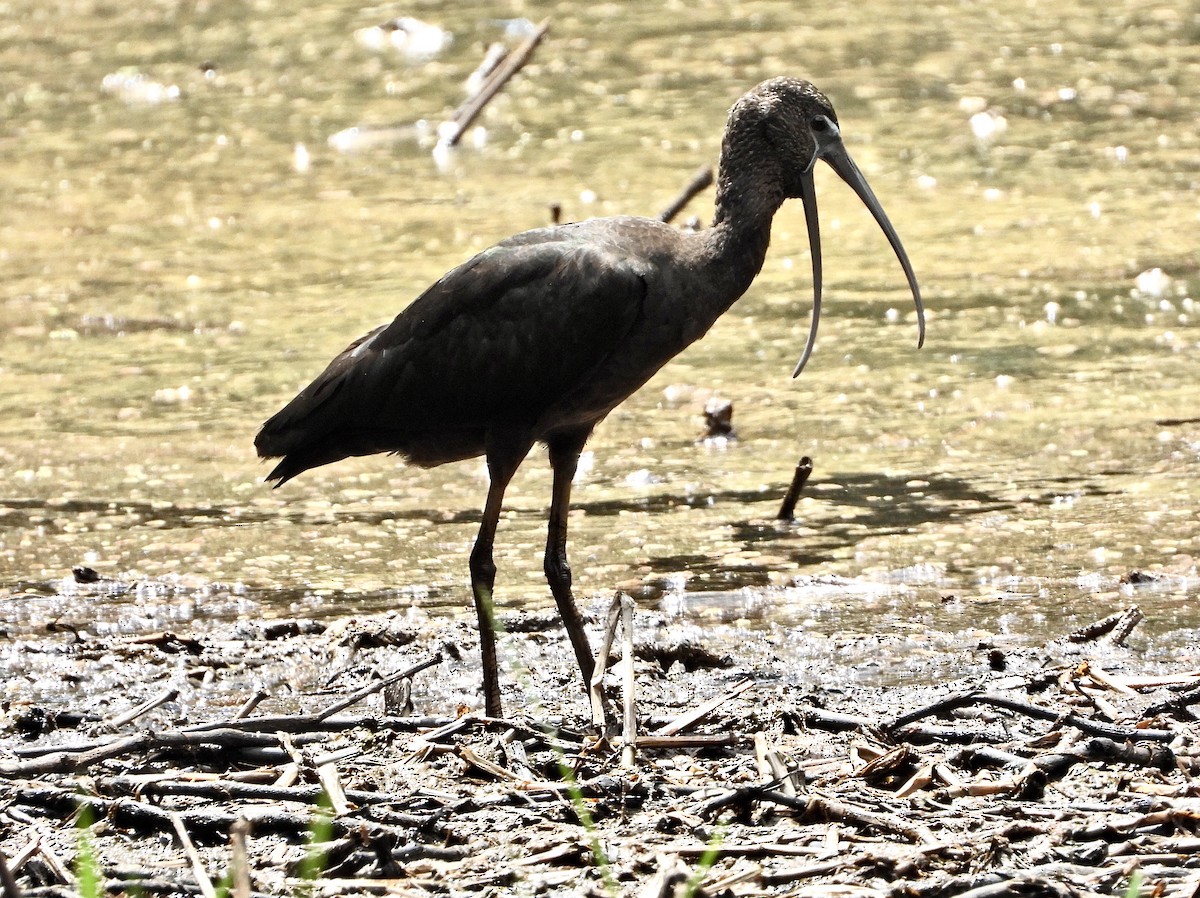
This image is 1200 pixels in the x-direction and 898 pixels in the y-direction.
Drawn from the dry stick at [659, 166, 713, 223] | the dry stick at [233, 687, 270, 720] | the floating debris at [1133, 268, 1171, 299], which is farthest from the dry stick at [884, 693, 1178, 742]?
the floating debris at [1133, 268, 1171, 299]

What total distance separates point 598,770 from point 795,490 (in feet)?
7.34

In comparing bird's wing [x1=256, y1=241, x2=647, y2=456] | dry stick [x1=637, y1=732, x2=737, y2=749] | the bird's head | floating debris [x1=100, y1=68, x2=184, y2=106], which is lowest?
floating debris [x1=100, y1=68, x2=184, y2=106]

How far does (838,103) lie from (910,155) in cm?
142

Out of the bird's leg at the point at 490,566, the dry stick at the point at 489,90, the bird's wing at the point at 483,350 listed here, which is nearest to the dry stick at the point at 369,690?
the bird's leg at the point at 490,566

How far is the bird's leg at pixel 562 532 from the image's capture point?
5.18 m

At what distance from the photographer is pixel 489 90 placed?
12.6 m

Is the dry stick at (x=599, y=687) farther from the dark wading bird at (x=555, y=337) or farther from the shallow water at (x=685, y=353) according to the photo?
the shallow water at (x=685, y=353)

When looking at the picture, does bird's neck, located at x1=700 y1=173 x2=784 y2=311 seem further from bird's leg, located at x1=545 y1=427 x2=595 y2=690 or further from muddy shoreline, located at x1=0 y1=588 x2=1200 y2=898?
muddy shoreline, located at x1=0 y1=588 x2=1200 y2=898

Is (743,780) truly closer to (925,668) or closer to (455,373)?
(925,668)

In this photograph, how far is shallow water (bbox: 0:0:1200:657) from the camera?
6.15 metres

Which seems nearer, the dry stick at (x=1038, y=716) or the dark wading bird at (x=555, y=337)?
the dry stick at (x=1038, y=716)

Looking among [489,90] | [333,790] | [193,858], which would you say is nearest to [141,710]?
[333,790]

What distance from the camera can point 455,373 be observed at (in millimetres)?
5176

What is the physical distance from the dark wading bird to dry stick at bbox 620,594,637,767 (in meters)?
0.39
